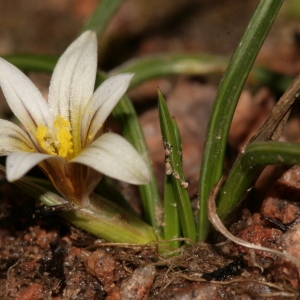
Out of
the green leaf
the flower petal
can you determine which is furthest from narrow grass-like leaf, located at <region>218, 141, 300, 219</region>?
the flower petal

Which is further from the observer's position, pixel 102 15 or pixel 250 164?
pixel 102 15

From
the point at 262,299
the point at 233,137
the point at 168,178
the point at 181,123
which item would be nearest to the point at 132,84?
the point at 181,123

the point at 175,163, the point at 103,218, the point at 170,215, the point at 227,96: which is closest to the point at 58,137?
the point at 103,218

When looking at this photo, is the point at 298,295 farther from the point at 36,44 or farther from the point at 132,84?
the point at 36,44

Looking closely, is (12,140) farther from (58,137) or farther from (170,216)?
(170,216)

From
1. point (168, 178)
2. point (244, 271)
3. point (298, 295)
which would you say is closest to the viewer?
point (298, 295)

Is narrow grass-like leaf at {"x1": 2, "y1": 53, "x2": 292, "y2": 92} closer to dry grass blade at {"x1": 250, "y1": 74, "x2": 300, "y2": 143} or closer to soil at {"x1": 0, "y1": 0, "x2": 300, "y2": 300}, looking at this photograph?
soil at {"x1": 0, "y1": 0, "x2": 300, "y2": 300}

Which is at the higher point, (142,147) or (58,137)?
(58,137)
